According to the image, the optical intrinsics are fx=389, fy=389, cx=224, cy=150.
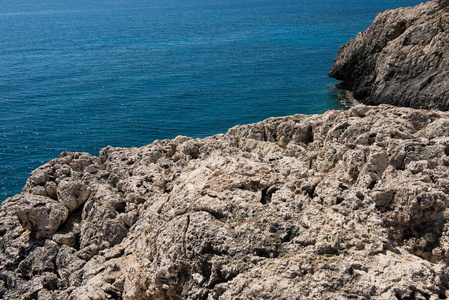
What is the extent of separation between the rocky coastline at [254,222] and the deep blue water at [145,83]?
25376 millimetres

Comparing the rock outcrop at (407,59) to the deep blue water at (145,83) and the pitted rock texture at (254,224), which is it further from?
the pitted rock texture at (254,224)

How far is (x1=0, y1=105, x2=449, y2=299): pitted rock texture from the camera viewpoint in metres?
9.01

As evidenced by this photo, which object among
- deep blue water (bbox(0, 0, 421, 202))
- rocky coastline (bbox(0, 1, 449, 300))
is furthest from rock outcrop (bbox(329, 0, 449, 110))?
rocky coastline (bbox(0, 1, 449, 300))

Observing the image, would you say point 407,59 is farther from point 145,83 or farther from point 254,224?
point 254,224

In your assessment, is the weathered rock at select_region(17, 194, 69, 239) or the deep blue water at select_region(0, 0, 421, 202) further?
the deep blue water at select_region(0, 0, 421, 202)

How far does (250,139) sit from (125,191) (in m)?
8.55

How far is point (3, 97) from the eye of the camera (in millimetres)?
64562

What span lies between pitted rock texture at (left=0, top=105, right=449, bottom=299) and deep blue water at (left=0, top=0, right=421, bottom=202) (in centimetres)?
2562

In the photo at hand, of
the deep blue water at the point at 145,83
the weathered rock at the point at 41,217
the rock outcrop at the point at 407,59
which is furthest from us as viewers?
the deep blue water at the point at 145,83

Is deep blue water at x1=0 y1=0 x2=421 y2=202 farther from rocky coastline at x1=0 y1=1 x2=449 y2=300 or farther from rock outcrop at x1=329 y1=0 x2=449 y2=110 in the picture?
rocky coastline at x1=0 y1=1 x2=449 y2=300

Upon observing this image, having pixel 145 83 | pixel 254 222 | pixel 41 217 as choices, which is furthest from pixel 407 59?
pixel 254 222

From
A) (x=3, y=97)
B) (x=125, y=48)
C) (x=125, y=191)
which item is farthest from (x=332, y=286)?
(x=125, y=48)

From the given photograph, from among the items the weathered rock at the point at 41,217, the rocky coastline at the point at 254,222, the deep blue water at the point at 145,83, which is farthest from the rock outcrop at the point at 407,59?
the weathered rock at the point at 41,217

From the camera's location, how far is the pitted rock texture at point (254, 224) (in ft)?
29.6
